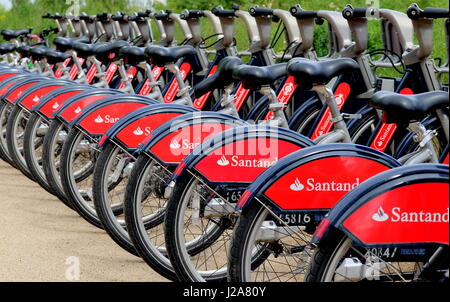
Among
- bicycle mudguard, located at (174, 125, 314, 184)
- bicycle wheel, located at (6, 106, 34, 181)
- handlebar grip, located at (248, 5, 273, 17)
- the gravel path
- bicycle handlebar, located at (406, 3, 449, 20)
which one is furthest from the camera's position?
bicycle wheel, located at (6, 106, 34, 181)

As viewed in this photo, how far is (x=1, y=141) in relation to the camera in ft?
27.3

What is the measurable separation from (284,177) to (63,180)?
8.15 feet

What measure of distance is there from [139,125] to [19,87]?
9.29 ft

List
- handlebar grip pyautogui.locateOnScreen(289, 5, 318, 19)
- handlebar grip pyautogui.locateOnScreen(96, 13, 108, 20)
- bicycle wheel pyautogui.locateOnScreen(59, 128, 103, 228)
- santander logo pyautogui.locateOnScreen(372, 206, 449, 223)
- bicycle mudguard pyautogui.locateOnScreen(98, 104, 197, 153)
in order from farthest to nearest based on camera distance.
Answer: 1. handlebar grip pyautogui.locateOnScreen(96, 13, 108, 20)
2. handlebar grip pyautogui.locateOnScreen(289, 5, 318, 19)
3. bicycle wheel pyautogui.locateOnScreen(59, 128, 103, 228)
4. bicycle mudguard pyautogui.locateOnScreen(98, 104, 197, 153)
5. santander logo pyautogui.locateOnScreen(372, 206, 449, 223)

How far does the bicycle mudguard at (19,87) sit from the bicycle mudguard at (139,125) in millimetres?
2604

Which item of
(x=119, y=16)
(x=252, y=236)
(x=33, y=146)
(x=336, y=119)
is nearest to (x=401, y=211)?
(x=252, y=236)

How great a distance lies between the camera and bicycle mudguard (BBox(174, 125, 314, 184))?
4258 mm

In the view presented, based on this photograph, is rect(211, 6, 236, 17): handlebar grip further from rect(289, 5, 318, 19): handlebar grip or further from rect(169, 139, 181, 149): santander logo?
rect(169, 139, 181, 149): santander logo

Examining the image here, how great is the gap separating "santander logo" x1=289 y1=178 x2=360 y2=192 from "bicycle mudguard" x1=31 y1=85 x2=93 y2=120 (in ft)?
10.4

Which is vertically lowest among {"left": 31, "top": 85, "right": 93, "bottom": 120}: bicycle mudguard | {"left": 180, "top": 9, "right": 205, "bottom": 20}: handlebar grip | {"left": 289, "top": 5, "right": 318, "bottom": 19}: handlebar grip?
{"left": 31, "top": 85, "right": 93, "bottom": 120}: bicycle mudguard

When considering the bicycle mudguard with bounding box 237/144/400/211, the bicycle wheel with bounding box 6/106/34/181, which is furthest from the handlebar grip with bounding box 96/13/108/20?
the bicycle mudguard with bounding box 237/144/400/211

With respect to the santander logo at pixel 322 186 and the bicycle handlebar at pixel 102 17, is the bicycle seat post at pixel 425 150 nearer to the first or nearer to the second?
the santander logo at pixel 322 186

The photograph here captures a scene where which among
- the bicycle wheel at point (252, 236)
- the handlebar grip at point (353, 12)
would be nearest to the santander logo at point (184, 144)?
the bicycle wheel at point (252, 236)
